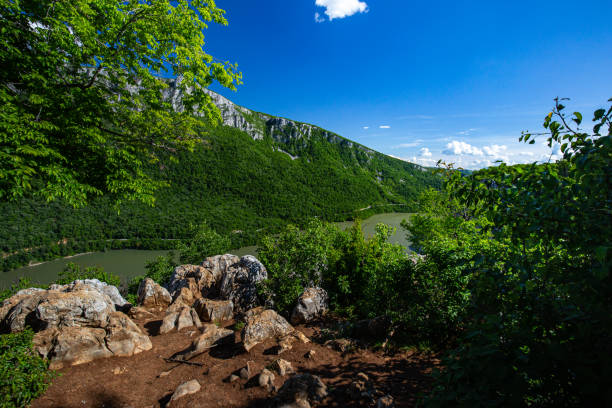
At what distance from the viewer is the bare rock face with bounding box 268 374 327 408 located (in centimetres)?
420

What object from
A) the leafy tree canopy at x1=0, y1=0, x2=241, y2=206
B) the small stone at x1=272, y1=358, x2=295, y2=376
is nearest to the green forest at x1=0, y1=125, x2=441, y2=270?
the leafy tree canopy at x1=0, y1=0, x2=241, y2=206

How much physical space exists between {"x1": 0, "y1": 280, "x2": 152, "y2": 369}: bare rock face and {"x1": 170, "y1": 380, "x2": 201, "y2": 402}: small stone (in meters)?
2.92

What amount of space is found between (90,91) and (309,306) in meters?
8.97

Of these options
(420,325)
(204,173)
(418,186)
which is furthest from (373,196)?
(420,325)

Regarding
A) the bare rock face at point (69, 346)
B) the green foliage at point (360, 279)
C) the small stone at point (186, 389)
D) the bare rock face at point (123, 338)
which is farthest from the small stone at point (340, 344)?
the bare rock face at point (69, 346)

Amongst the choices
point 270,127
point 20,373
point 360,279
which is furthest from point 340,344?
point 270,127

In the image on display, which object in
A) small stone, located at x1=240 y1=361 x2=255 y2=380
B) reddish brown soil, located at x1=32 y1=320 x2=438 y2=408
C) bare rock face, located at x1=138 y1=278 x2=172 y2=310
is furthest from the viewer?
bare rock face, located at x1=138 y1=278 x2=172 y2=310

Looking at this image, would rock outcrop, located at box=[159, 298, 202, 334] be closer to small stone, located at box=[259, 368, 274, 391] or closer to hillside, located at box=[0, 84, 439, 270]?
small stone, located at box=[259, 368, 274, 391]

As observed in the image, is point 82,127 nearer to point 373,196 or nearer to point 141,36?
point 141,36

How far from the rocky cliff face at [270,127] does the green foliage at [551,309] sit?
144536mm

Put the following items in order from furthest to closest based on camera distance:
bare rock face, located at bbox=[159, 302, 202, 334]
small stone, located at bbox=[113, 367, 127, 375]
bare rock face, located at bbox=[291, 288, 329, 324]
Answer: bare rock face, located at bbox=[291, 288, 329, 324] < bare rock face, located at bbox=[159, 302, 202, 334] < small stone, located at bbox=[113, 367, 127, 375]

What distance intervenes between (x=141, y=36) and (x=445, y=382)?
25.4 feet

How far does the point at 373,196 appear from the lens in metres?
126

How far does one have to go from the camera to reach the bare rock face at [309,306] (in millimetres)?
8883
